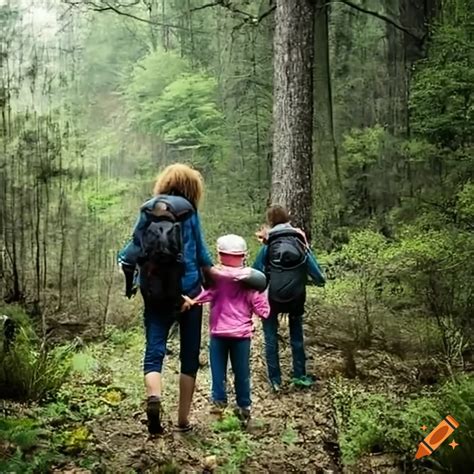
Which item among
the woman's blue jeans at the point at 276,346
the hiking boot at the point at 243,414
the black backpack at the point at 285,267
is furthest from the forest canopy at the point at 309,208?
the black backpack at the point at 285,267

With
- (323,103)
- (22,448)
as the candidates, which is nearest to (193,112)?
(323,103)

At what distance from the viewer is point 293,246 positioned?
20.4 ft

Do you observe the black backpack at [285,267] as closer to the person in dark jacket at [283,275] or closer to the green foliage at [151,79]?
the person in dark jacket at [283,275]

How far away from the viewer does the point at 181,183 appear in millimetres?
4828

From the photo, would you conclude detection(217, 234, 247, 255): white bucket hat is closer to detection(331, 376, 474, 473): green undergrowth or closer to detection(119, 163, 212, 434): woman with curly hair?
detection(119, 163, 212, 434): woman with curly hair

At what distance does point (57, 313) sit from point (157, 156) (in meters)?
11.4

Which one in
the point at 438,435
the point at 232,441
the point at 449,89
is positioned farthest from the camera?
the point at 449,89

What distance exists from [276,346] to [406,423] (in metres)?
2.28

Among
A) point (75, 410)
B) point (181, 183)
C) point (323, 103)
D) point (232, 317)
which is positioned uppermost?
point (323, 103)

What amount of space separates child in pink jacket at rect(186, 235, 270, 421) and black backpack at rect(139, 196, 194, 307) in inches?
29.3

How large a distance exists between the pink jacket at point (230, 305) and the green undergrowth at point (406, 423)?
895 millimetres

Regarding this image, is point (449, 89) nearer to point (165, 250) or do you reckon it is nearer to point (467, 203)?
point (467, 203)

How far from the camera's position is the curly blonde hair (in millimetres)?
4832

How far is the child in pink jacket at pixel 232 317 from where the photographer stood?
5.38 metres
